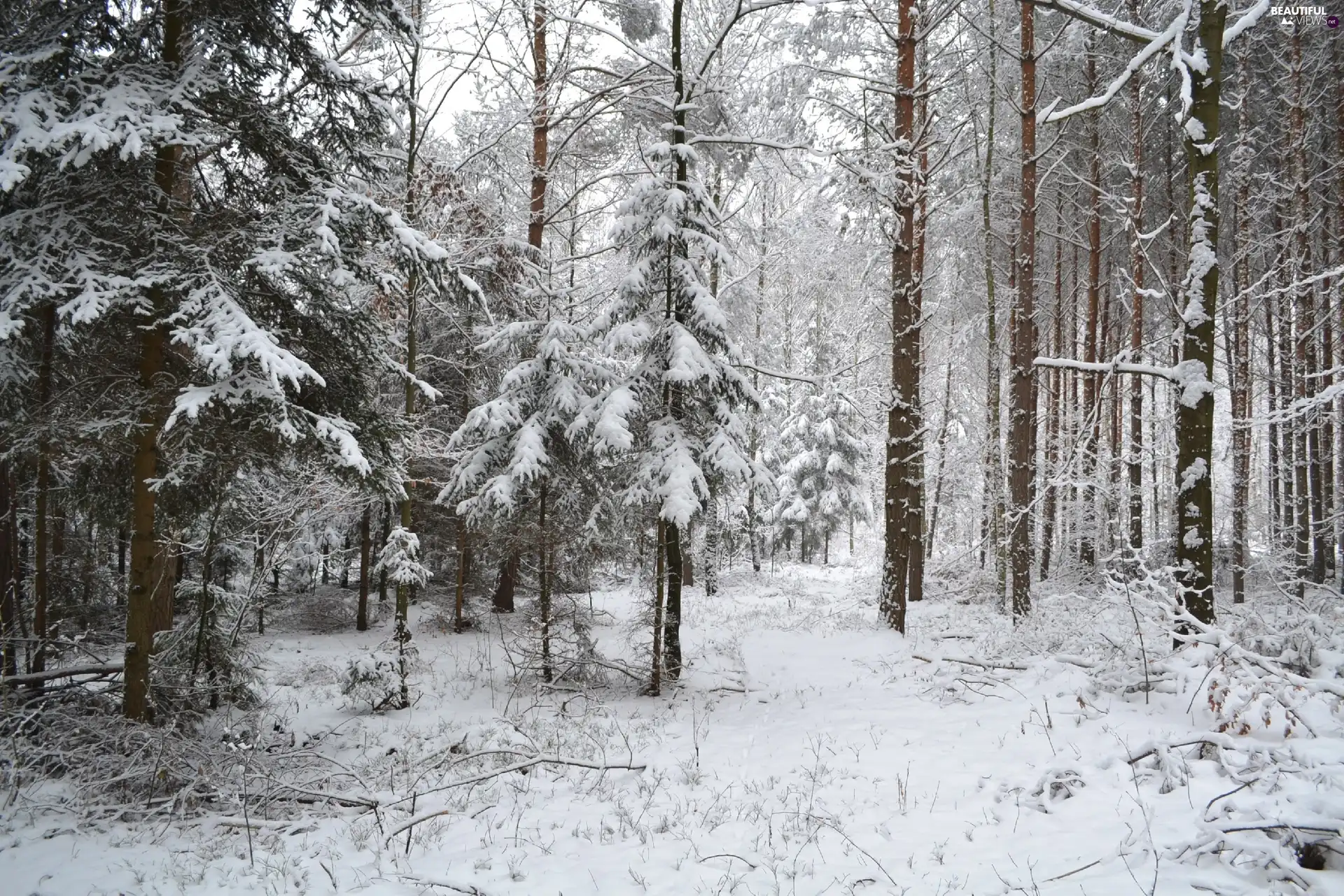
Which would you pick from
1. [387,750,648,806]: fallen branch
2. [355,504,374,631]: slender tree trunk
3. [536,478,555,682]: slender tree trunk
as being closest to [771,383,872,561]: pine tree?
[355,504,374,631]: slender tree trunk

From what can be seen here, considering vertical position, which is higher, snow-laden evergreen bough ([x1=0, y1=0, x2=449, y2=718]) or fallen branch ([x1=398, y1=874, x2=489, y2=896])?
snow-laden evergreen bough ([x1=0, y1=0, x2=449, y2=718])

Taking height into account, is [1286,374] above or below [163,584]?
above

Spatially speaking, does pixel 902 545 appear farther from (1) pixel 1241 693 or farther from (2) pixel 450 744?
(2) pixel 450 744

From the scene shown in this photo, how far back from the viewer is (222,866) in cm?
461

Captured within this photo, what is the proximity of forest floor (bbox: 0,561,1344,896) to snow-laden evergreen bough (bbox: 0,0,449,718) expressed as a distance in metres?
2.42

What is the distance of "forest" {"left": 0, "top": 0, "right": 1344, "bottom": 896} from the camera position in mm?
4742

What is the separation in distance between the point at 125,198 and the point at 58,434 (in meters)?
2.26

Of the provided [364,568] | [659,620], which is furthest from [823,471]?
[659,620]

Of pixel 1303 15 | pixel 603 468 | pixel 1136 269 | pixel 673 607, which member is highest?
pixel 1303 15

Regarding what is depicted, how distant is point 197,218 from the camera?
21.1 feet

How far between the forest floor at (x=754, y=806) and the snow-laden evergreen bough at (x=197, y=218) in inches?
95.4

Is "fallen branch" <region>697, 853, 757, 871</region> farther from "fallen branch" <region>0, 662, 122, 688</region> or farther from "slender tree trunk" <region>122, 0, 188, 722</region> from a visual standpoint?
"fallen branch" <region>0, 662, 122, 688</region>

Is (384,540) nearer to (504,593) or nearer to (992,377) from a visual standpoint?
(504,593)

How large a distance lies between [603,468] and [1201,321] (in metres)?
7.52
